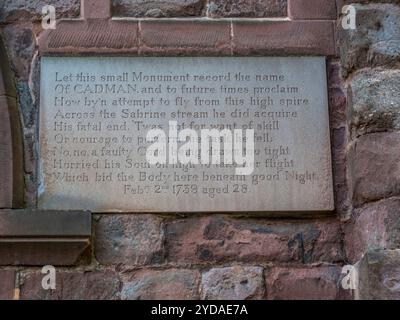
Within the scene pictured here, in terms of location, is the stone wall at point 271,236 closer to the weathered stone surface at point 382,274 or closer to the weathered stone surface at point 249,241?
the weathered stone surface at point 249,241

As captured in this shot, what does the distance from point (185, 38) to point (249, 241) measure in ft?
3.39

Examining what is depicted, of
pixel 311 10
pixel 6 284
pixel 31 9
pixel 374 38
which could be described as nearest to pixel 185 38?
pixel 311 10

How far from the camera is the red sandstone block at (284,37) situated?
4.12 metres

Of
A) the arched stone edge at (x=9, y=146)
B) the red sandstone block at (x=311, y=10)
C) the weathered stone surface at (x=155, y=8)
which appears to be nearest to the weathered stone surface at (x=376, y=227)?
the red sandstone block at (x=311, y=10)

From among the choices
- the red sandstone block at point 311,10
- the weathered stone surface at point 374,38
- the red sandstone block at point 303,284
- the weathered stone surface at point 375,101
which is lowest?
the red sandstone block at point 303,284

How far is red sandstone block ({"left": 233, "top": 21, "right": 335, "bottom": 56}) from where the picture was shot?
412 centimetres

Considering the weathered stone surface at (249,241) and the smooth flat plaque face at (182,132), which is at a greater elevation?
the smooth flat plaque face at (182,132)

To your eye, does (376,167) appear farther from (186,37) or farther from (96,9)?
(96,9)

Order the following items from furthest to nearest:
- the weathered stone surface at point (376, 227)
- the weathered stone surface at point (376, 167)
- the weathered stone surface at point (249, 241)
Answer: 1. the weathered stone surface at point (249, 241)
2. the weathered stone surface at point (376, 167)
3. the weathered stone surface at point (376, 227)

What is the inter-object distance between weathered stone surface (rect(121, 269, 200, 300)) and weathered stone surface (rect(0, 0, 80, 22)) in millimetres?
1326

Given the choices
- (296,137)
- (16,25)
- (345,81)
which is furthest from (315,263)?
(16,25)

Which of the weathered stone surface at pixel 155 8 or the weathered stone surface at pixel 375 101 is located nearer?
the weathered stone surface at pixel 375 101

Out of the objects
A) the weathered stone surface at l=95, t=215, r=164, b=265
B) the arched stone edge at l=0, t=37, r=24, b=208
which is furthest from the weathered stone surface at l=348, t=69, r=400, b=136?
the arched stone edge at l=0, t=37, r=24, b=208
